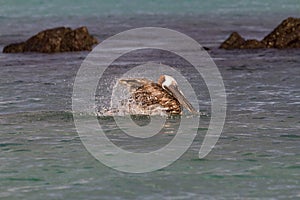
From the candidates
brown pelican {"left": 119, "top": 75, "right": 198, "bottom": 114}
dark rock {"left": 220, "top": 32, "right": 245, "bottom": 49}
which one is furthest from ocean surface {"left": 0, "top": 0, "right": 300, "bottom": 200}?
dark rock {"left": 220, "top": 32, "right": 245, "bottom": 49}

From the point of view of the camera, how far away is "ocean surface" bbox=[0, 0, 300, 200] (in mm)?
10289

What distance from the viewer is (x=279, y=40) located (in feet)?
84.8

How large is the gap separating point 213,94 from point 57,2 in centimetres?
4281

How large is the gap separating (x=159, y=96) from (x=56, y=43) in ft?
42.0

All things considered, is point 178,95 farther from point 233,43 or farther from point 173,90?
point 233,43

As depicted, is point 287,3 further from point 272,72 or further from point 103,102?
point 103,102

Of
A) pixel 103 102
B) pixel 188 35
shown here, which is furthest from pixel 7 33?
pixel 103 102

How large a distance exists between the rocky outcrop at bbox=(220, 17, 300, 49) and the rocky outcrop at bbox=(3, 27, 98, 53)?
13.8 feet

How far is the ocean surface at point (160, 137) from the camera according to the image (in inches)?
405

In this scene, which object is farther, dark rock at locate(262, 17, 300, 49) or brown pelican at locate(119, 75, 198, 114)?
dark rock at locate(262, 17, 300, 49)

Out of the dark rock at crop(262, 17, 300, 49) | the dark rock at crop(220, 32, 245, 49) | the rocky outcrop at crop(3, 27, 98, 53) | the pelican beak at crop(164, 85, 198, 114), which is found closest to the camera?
the pelican beak at crop(164, 85, 198, 114)

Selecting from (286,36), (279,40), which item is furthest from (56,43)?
(286,36)

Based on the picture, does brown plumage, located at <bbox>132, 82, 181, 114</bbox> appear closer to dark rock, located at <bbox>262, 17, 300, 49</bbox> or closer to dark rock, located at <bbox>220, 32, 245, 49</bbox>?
dark rock, located at <bbox>262, 17, 300, 49</bbox>

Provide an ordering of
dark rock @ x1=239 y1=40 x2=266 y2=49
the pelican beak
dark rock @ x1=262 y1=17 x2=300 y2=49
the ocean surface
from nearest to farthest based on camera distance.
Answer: the ocean surface
the pelican beak
dark rock @ x1=262 y1=17 x2=300 y2=49
dark rock @ x1=239 y1=40 x2=266 y2=49
